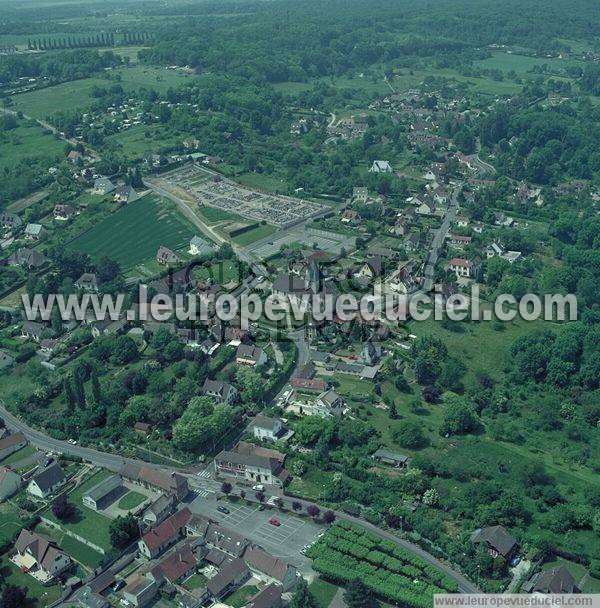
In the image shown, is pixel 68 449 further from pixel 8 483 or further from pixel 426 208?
pixel 426 208

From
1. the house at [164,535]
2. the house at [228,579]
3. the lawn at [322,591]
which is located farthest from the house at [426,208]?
the house at [228,579]

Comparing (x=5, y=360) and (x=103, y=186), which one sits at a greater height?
(x=103, y=186)

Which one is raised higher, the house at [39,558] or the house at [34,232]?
the house at [34,232]

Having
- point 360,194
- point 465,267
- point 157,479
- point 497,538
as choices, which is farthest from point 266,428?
point 360,194

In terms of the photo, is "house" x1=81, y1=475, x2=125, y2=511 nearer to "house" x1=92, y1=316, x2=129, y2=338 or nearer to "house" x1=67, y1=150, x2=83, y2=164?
"house" x1=92, y1=316, x2=129, y2=338

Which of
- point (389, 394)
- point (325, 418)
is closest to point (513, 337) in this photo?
point (389, 394)

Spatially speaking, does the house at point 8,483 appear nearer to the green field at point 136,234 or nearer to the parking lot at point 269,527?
the parking lot at point 269,527

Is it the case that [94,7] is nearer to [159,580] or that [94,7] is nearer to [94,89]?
[94,89]
